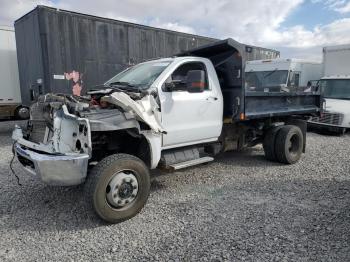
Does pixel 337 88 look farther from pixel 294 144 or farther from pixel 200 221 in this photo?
pixel 200 221

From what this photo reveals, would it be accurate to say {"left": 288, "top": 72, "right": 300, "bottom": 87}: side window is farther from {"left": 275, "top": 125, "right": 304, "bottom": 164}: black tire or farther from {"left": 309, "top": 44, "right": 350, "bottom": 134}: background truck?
{"left": 275, "top": 125, "right": 304, "bottom": 164}: black tire

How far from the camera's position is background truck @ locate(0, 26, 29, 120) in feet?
34.6

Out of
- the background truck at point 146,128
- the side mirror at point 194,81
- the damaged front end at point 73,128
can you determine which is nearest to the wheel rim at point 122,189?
the background truck at point 146,128

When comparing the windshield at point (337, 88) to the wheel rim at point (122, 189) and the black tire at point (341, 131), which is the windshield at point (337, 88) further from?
the wheel rim at point (122, 189)

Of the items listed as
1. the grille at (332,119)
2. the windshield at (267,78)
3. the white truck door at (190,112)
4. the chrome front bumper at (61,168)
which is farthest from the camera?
the windshield at (267,78)

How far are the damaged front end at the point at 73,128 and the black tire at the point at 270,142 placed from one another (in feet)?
9.81

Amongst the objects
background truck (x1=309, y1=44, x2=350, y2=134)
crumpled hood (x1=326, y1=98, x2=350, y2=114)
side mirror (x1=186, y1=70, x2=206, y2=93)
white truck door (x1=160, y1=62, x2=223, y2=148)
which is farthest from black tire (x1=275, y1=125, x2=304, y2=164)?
crumpled hood (x1=326, y1=98, x2=350, y2=114)

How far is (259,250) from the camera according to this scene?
3.21 metres

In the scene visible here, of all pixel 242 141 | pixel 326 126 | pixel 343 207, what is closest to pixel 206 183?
pixel 242 141

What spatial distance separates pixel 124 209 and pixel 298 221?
2155 millimetres

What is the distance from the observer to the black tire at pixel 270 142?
6501mm

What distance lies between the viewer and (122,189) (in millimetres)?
3971

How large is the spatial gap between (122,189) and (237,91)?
2763mm

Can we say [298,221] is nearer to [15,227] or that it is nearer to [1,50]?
[15,227]
